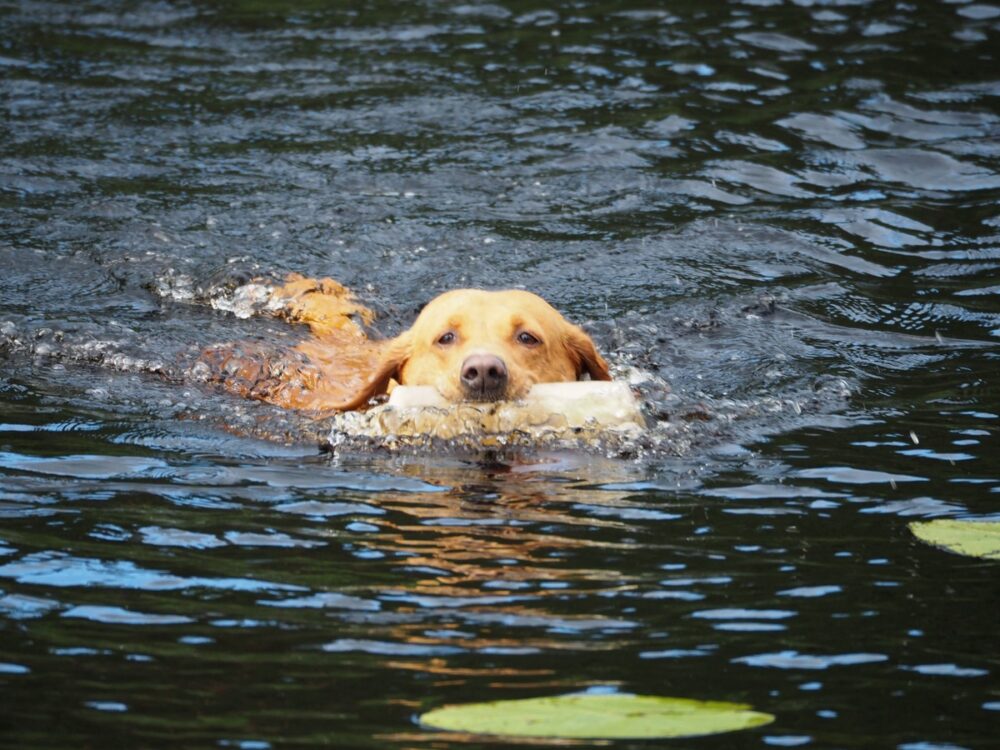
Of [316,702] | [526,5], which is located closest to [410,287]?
→ [316,702]

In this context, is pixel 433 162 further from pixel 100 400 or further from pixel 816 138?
pixel 100 400

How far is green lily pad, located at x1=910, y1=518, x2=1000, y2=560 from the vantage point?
15.0 feet

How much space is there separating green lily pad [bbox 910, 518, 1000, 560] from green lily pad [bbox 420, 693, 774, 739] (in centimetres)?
151

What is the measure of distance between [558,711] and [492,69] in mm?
11002

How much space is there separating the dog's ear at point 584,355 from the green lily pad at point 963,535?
2.49 meters

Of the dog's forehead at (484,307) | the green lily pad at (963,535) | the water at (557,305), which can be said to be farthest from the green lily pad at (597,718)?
the dog's forehead at (484,307)

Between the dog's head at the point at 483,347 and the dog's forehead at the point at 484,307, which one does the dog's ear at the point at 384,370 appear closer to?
the dog's head at the point at 483,347

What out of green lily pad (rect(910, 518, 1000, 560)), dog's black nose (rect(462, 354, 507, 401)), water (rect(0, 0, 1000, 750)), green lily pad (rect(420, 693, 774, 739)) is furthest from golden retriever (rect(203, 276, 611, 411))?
green lily pad (rect(420, 693, 774, 739))

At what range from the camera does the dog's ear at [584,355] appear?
23.3 feet

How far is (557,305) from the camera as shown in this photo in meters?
9.09

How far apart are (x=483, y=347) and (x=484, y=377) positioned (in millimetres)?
392

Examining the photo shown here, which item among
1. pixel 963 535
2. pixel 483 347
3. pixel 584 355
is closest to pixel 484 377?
pixel 483 347

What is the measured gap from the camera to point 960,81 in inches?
530

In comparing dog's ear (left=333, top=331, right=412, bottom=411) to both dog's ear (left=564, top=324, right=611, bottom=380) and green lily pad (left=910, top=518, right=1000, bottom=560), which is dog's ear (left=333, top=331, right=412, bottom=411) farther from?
green lily pad (left=910, top=518, right=1000, bottom=560)
